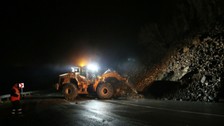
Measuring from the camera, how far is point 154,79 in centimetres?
2378

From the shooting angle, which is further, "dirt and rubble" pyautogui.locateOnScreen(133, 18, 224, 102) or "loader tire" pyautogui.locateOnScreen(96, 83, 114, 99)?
"loader tire" pyautogui.locateOnScreen(96, 83, 114, 99)

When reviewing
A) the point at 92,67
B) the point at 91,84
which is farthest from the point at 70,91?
the point at 92,67

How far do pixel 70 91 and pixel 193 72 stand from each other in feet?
33.4

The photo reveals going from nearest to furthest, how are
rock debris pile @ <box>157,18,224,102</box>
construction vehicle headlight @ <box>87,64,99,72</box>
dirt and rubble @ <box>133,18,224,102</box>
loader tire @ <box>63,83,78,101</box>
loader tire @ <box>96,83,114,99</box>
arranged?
rock debris pile @ <box>157,18,224,102</box> < dirt and rubble @ <box>133,18,224,102</box> < loader tire @ <box>96,83,114,99</box> < loader tire @ <box>63,83,78,101</box> < construction vehicle headlight @ <box>87,64,99,72</box>

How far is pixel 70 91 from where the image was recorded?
69.9ft

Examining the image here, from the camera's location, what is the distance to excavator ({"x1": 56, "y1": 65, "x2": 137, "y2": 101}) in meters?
20.9

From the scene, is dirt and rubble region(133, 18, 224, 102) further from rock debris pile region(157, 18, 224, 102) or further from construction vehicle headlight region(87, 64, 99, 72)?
construction vehicle headlight region(87, 64, 99, 72)

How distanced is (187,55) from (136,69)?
24.1 feet

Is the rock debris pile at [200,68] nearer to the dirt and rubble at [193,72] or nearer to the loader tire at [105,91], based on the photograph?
the dirt and rubble at [193,72]

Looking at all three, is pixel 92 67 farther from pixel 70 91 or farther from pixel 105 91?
pixel 70 91

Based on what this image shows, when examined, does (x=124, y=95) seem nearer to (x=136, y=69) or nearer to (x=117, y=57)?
(x=136, y=69)

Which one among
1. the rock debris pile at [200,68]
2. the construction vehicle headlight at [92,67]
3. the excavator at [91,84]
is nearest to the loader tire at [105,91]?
the excavator at [91,84]

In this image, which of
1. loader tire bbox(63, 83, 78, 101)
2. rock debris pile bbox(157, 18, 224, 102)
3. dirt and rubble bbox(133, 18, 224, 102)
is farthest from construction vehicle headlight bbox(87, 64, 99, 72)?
rock debris pile bbox(157, 18, 224, 102)

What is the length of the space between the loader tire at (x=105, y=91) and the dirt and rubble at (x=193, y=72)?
340 centimetres
